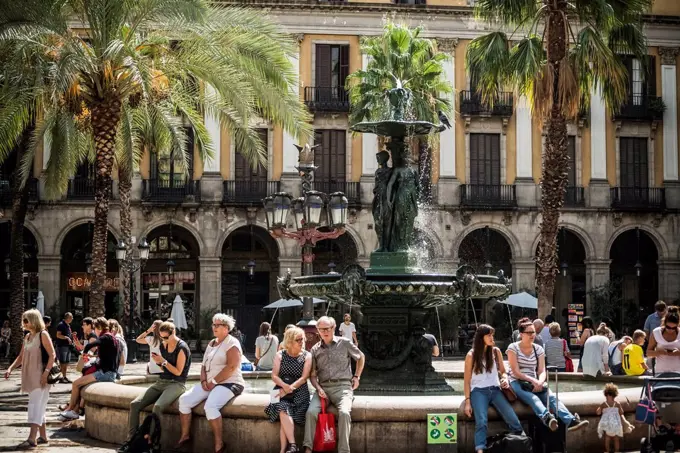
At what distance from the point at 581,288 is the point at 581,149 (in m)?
5.28

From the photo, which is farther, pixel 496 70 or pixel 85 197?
pixel 85 197

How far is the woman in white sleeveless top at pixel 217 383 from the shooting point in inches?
433

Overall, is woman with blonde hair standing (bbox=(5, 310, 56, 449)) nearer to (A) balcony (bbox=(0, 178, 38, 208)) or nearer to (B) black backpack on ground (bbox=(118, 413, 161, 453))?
(B) black backpack on ground (bbox=(118, 413, 161, 453))

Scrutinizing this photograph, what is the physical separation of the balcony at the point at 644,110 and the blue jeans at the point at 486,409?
104ft

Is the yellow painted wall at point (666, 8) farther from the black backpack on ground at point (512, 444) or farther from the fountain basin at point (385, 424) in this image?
the black backpack on ground at point (512, 444)

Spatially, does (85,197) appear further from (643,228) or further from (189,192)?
(643,228)

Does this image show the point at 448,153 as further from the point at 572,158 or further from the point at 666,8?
the point at 666,8

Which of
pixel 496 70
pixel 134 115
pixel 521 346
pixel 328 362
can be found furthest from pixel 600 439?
pixel 134 115

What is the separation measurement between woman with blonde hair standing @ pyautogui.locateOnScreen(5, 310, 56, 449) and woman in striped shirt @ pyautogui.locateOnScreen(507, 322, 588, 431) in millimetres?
4979

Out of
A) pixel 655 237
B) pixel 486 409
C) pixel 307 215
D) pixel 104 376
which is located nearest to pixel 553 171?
pixel 307 215

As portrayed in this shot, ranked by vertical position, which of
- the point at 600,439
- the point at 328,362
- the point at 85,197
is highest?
the point at 85,197

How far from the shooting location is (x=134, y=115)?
27.1m

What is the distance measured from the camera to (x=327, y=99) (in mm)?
40094

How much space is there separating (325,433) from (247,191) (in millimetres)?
29410
